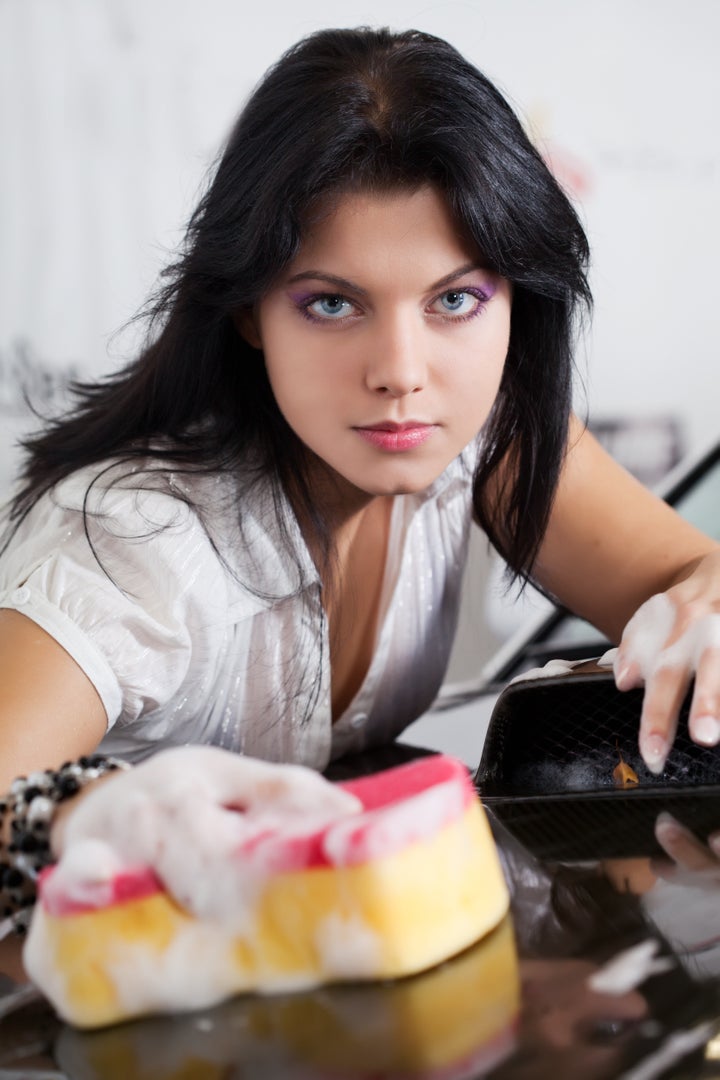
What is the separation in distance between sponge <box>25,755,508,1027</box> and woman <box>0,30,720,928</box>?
29 centimetres

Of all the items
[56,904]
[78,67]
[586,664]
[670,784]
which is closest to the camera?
[56,904]

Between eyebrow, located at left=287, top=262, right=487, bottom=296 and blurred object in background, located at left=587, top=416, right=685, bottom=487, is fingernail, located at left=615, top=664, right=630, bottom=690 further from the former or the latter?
blurred object in background, located at left=587, top=416, right=685, bottom=487

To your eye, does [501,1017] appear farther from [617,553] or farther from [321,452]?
[617,553]

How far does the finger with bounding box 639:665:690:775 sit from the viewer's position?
0.74 meters

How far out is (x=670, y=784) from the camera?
2.39 feet

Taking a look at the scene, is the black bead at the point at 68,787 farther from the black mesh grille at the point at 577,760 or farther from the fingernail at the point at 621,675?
the fingernail at the point at 621,675

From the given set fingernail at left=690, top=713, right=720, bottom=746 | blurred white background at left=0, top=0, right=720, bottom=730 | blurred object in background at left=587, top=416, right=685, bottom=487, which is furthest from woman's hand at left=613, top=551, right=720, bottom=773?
blurred object in background at left=587, top=416, right=685, bottom=487

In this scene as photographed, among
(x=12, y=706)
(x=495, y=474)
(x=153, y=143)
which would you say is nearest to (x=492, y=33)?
(x=153, y=143)

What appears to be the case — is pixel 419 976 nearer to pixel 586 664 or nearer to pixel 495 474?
pixel 586 664

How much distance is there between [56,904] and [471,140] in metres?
0.61

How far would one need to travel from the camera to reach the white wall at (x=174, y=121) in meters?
1.73

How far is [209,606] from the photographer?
0.99m

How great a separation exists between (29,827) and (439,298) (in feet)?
1.56

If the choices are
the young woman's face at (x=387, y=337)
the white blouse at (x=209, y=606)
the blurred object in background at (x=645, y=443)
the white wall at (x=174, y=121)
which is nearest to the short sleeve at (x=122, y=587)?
the white blouse at (x=209, y=606)
